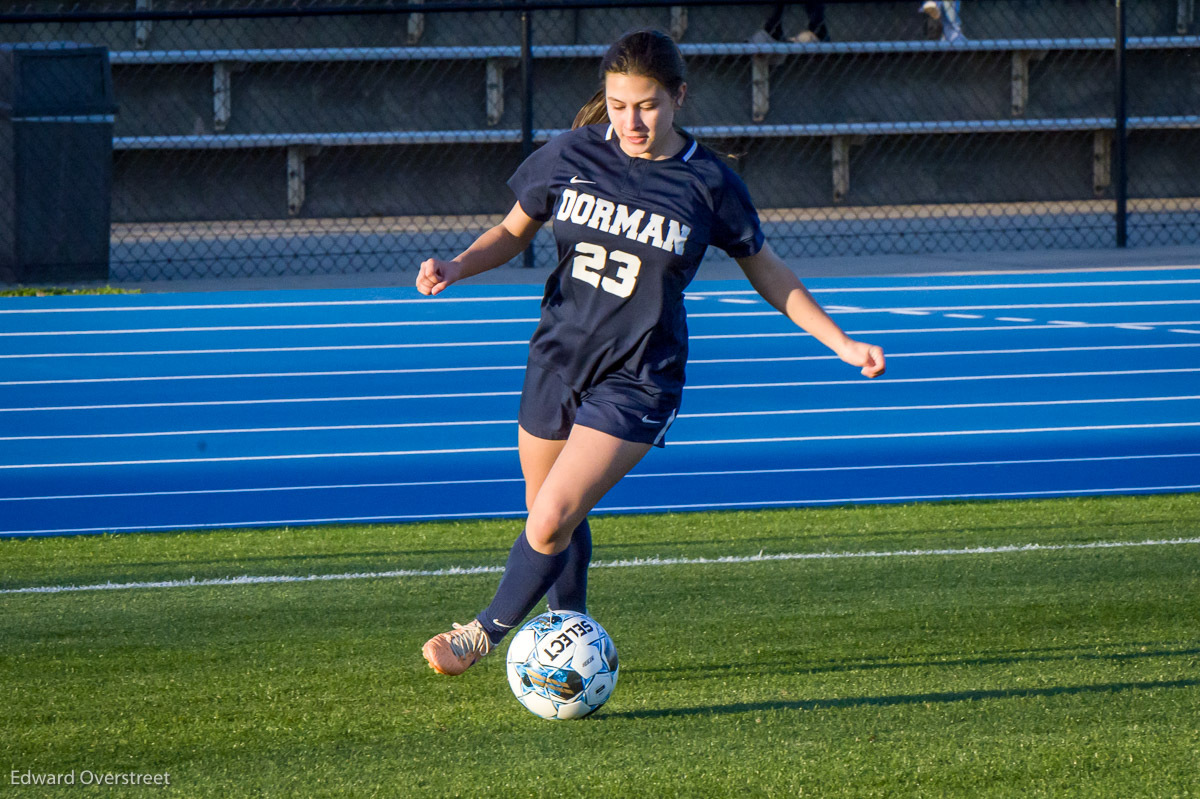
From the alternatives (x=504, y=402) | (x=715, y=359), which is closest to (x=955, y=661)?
(x=504, y=402)

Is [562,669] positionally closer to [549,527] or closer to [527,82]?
[549,527]

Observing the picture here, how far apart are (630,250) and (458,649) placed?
3.32ft

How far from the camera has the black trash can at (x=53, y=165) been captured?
31.7 ft

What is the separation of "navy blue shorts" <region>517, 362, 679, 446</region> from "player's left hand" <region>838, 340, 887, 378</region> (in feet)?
1.33

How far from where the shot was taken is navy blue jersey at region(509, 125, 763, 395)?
3.17m

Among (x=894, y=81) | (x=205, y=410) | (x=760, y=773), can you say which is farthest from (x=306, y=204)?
(x=760, y=773)

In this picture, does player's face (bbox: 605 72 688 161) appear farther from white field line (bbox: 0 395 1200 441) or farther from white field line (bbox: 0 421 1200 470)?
white field line (bbox: 0 395 1200 441)

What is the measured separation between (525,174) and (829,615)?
171 cm

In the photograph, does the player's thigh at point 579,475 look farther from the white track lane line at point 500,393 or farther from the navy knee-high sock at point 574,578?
the white track lane line at point 500,393

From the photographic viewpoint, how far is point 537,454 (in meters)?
3.37

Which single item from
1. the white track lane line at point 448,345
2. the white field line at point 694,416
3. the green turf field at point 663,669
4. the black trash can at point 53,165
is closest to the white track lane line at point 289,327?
the white track lane line at point 448,345

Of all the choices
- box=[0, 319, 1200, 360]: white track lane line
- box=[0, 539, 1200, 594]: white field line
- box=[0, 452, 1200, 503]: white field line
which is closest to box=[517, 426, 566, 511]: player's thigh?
box=[0, 539, 1200, 594]: white field line

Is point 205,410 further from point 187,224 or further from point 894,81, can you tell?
point 894,81

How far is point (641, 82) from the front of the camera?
3062mm
